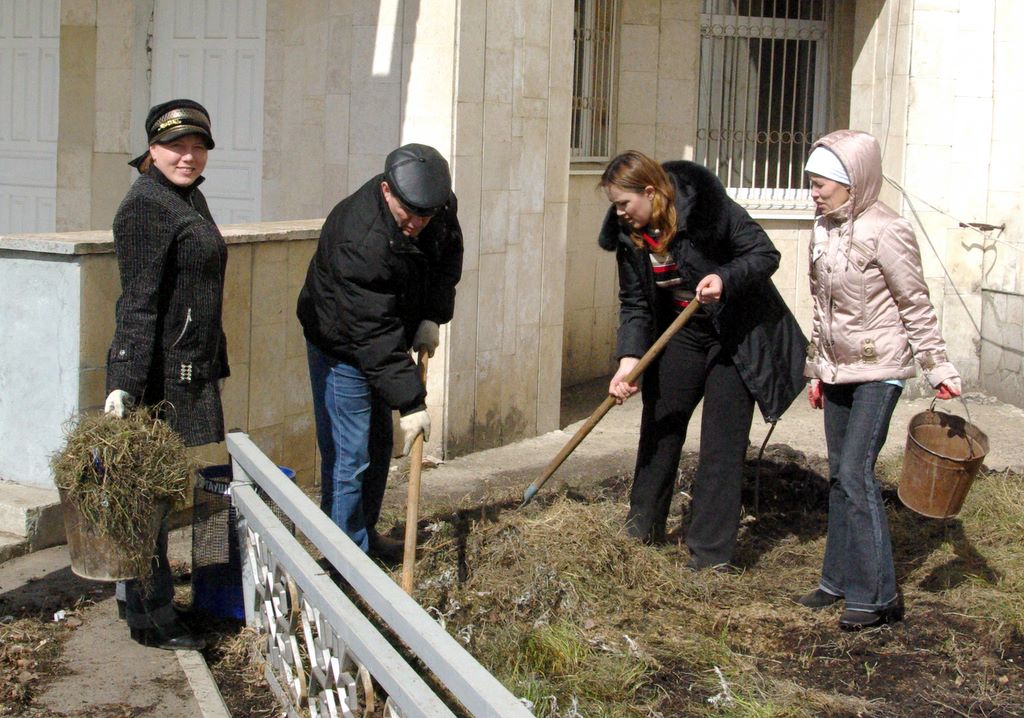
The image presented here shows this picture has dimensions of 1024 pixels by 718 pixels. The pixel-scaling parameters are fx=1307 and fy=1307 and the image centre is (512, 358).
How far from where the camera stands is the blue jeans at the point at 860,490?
15.2 ft

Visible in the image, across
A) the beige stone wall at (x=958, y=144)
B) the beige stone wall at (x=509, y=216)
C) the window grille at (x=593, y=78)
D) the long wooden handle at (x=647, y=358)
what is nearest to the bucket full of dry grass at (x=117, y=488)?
the long wooden handle at (x=647, y=358)

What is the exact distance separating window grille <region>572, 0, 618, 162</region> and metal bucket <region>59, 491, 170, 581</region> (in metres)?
5.90

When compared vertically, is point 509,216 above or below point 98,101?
below

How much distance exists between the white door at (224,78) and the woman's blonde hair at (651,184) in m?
3.84

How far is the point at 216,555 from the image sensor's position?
15.1 ft

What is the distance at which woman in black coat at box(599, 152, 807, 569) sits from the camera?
4.91 meters

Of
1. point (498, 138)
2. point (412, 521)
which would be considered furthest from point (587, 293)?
point (412, 521)

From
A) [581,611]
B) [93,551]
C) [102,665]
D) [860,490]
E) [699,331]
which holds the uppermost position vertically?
[699,331]

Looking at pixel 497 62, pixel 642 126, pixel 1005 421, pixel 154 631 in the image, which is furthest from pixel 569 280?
pixel 154 631

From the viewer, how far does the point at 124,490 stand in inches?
158

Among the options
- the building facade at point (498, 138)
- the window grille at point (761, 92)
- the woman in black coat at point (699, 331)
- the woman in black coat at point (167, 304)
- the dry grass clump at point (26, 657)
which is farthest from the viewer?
the window grille at point (761, 92)

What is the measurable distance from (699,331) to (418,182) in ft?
4.57

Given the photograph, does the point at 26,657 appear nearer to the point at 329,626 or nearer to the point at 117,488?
the point at 117,488

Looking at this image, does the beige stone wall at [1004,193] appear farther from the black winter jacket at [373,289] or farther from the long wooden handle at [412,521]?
the long wooden handle at [412,521]
